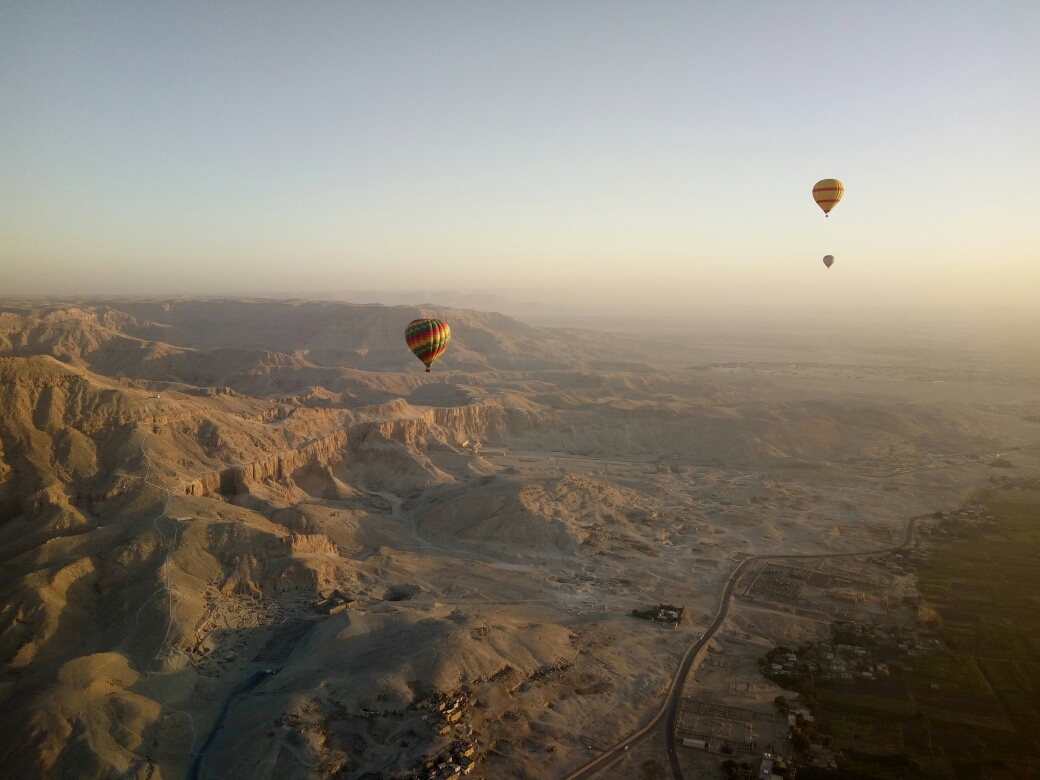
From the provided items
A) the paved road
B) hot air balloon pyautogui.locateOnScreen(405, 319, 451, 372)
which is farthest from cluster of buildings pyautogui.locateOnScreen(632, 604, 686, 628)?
hot air balloon pyautogui.locateOnScreen(405, 319, 451, 372)

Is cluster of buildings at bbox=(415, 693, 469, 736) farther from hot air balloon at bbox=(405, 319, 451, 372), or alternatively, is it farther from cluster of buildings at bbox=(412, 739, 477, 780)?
hot air balloon at bbox=(405, 319, 451, 372)

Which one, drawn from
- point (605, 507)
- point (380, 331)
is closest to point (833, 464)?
point (605, 507)

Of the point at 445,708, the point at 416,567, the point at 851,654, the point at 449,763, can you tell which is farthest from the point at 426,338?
the point at 851,654

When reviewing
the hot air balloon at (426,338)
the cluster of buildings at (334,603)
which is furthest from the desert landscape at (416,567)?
the hot air balloon at (426,338)

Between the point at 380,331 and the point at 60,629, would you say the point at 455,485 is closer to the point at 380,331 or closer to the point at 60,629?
the point at 60,629

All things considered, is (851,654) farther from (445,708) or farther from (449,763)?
(449,763)

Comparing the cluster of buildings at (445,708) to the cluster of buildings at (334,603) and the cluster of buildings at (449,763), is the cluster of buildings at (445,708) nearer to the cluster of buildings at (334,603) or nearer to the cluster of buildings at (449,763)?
the cluster of buildings at (449,763)
